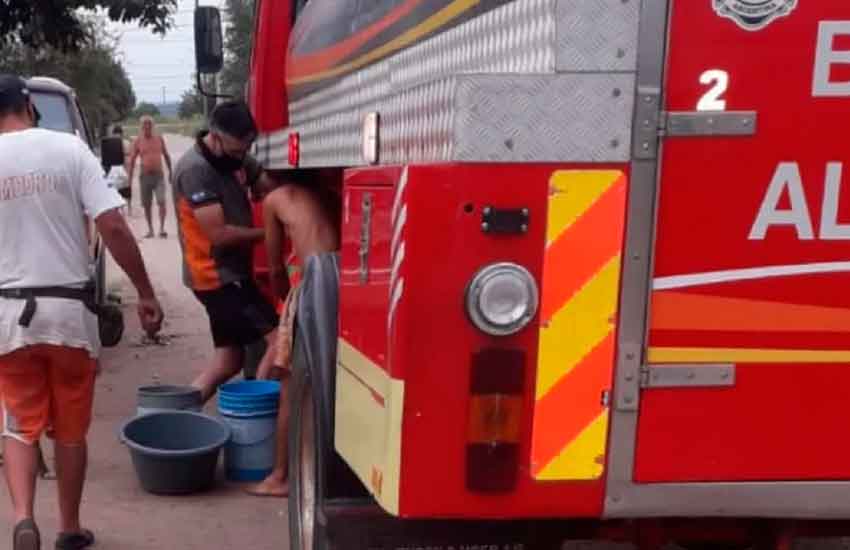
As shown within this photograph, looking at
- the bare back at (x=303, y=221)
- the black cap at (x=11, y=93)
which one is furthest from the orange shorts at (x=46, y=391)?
the bare back at (x=303, y=221)

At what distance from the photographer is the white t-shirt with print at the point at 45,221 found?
4266 millimetres

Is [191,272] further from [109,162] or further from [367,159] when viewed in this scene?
[109,162]

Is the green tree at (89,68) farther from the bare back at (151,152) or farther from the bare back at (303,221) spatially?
the bare back at (303,221)

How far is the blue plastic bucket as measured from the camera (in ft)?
18.7

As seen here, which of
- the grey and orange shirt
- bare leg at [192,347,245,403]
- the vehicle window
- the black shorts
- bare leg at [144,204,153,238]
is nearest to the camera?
the grey and orange shirt

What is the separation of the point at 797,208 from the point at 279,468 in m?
3.58

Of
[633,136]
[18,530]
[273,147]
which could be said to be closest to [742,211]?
[633,136]

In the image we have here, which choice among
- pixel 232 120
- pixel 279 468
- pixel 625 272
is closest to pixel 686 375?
pixel 625 272

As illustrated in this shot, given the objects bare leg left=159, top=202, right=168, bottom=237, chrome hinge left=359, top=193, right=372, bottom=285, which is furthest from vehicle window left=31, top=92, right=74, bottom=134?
bare leg left=159, top=202, right=168, bottom=237

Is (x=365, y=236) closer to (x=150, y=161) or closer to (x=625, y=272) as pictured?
(x=625, y=272)

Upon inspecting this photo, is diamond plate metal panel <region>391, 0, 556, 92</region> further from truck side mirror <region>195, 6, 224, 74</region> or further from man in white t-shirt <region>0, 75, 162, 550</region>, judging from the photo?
truck side mirror <region>195, 6, 224, 74</region>

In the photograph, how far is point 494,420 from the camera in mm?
2553

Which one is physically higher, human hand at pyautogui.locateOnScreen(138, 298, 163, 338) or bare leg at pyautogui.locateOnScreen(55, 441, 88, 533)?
human hand at pyautogui.locateOnScreen(138, 298, 163, 338)

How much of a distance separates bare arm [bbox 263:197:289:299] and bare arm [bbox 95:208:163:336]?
1075 millimetres
